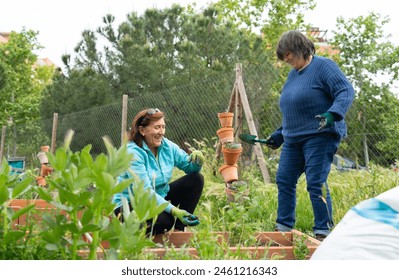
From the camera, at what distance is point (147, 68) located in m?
13.1

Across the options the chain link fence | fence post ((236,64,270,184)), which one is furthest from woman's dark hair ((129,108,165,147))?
fence post ((236,64,270,184))

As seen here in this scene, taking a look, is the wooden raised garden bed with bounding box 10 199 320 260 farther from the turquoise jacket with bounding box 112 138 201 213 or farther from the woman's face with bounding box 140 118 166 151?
the woman's face with bounding box 140 118 166 151

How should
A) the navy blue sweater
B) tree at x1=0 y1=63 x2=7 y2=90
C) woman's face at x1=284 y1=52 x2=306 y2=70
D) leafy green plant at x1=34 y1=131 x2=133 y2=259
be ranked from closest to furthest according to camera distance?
leafy green plant at x1=34 y1=131 x2=133 y2=259 → the navy blue sweater → woman's face at x1=284 y1=52 x2=306 y2=70 → tree at x1=0 y1=63 x2=7 y2=90

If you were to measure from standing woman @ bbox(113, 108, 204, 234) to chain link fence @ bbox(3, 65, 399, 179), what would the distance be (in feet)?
6.40

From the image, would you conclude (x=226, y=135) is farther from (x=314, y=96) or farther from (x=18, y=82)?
(x=18, y=82)

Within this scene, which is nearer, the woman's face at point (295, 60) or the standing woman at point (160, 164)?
the standing woman at point (160, 164)

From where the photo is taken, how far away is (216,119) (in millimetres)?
8227

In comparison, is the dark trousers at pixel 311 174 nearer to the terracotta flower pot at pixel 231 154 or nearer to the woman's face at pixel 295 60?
the terracotta flower pot at pixel 231 154

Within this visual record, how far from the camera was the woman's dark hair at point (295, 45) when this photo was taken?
3383mm

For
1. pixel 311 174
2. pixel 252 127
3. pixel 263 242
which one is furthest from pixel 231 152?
pixel 252 127

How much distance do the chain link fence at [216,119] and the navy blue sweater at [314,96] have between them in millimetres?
1603

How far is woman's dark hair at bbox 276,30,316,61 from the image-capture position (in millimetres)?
3383

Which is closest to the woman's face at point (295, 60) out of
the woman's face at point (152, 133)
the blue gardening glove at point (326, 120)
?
the blue gardening glove at point (326, 120)

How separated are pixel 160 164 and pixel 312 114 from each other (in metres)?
0.93
